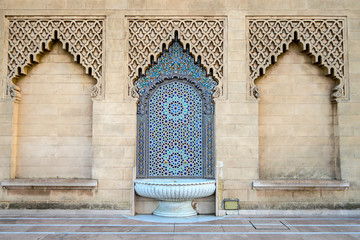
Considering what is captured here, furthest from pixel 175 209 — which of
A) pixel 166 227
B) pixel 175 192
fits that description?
pixel 166 227

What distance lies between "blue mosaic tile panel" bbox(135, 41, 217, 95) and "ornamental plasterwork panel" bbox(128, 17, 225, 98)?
126mm

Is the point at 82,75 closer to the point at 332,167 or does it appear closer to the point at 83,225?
the point at 83,225

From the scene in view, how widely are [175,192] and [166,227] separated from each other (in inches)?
23.7

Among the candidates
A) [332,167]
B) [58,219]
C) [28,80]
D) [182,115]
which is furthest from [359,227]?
[28,80]

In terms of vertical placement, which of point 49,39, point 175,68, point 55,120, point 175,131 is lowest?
point 175,131

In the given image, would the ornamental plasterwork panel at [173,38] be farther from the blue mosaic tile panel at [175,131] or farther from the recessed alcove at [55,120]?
the recessed alcove at [55,120]

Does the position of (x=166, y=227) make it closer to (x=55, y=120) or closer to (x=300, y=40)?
(x=55, y=120)

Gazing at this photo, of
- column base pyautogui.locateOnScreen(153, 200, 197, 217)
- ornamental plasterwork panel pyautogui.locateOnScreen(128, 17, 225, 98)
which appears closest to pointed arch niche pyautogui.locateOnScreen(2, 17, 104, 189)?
ornamental plasterwork panel pyautogui.locateOnScreen(128, 17, 225, 98)

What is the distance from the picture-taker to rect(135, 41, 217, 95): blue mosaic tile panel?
6199mm

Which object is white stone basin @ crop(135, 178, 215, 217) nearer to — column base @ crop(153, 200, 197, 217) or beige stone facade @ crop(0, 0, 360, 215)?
column base @ crop(153, 200, 197, 217)

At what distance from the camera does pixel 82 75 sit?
629 centimetres

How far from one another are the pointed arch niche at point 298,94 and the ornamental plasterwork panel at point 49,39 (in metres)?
2.93

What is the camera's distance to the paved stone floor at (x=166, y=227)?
4652 millimetres

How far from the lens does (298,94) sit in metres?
6.24
